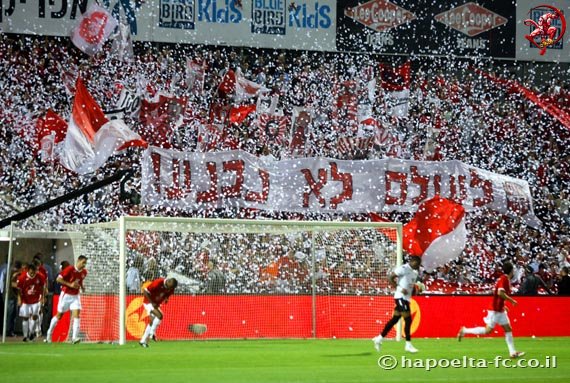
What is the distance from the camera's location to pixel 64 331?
2173 centimetres

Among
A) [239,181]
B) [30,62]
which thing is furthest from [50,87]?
[239,181]

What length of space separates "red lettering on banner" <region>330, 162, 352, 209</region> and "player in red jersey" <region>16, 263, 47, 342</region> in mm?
7882

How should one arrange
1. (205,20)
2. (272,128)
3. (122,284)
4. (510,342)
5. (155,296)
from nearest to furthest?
(510,342) < (155,296) < (122,284) < (272,128) < (205,20)

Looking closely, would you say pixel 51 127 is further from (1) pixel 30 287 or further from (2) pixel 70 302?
(2) pixel 70 302

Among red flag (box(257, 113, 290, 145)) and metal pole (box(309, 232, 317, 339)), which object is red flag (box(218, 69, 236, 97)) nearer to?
red flag (box(257, 113, 290, 145))

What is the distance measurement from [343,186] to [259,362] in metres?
12.7

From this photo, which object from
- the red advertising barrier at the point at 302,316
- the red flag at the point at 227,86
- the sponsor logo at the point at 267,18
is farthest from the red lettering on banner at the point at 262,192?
the sponsor logo at the point at 267,18

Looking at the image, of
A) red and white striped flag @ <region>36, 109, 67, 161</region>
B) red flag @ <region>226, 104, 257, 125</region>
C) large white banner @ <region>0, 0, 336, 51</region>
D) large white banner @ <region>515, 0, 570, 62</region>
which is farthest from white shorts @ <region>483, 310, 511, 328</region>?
large white banner @ <region>515, 0, 570, 62</region>

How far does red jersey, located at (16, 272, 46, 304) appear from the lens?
22109 millimetres

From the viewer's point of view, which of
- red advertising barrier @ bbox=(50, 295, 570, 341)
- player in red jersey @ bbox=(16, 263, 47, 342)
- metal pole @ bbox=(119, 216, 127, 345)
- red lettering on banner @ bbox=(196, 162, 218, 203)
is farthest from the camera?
red lettering on banner @ bbox=(196, 162, 218, 203)

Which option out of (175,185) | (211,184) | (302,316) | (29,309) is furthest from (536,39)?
(29,309)

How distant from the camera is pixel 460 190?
27.5 m

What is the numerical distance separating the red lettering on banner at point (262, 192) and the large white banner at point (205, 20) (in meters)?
4.90

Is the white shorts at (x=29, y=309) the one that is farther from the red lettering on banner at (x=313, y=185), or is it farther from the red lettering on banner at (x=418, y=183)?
the red lettering on banner at (x=418, y=183)
